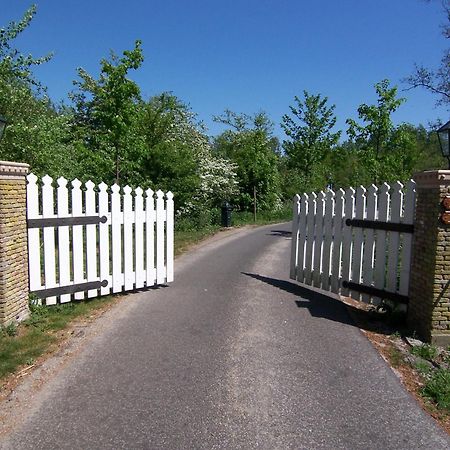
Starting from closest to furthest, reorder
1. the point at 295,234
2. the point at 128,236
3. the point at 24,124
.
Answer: the point at 128,236 → the point at 295,234 → the point at 24,124

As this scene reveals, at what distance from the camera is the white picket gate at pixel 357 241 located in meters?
6.04

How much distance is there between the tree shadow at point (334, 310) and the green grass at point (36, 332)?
3.16 metres

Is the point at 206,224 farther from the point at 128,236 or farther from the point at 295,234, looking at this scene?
the point at 128,236

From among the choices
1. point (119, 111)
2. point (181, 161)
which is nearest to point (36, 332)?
point (119, 111)

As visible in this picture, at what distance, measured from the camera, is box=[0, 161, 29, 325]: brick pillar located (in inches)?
207

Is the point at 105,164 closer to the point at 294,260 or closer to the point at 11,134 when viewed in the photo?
the point at 11,134

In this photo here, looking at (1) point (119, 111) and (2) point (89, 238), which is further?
(1) point (119, 111)

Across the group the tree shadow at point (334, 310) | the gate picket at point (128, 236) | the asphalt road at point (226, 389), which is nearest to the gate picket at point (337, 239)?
the tree shadow at point (334, 310)

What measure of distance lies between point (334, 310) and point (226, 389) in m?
3.22

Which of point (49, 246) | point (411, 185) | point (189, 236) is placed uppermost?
point (411, 185)

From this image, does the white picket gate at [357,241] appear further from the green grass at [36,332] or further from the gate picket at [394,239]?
the green grass at [36,332]

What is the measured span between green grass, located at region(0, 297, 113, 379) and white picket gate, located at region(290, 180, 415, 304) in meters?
3.61

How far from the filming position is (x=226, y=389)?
12.9ft

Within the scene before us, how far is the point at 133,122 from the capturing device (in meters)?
13.4
